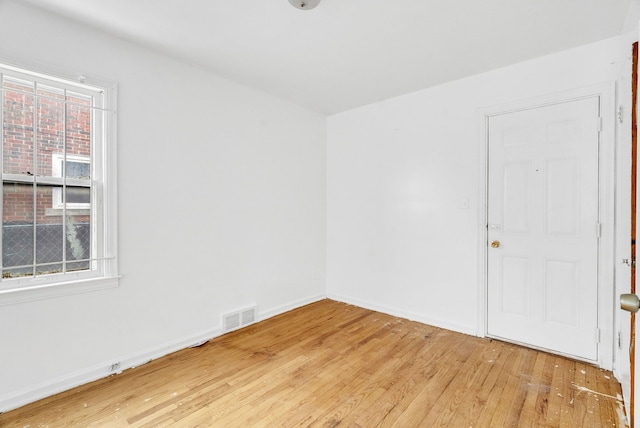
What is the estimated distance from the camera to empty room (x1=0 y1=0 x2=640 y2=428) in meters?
2.00

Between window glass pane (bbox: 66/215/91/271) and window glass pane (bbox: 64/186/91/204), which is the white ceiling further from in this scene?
window glass pane (bbox: 66/215/91/271)

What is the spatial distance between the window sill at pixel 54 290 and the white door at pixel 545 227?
3329 mm

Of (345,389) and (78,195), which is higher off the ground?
(78,195)

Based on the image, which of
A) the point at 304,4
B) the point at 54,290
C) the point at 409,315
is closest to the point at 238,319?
the point at 54,290

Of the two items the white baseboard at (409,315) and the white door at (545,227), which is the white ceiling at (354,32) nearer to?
the white door at (545,227)

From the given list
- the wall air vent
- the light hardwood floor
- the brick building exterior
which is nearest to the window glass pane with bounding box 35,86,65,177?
the brick building exterior

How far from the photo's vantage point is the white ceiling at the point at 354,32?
A: 2023 mm

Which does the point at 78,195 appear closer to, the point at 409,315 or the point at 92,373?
the point at 92,373

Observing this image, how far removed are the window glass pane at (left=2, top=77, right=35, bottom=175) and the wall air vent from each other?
197 centimetres

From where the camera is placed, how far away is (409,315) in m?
3.50

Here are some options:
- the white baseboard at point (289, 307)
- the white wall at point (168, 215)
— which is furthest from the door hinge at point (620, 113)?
the white baseboard at point (289, 307)

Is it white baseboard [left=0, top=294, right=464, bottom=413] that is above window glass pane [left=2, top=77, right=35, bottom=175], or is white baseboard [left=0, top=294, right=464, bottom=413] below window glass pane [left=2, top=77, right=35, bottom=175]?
below

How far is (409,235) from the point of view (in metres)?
3.54

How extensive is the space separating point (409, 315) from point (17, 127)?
3.75m
